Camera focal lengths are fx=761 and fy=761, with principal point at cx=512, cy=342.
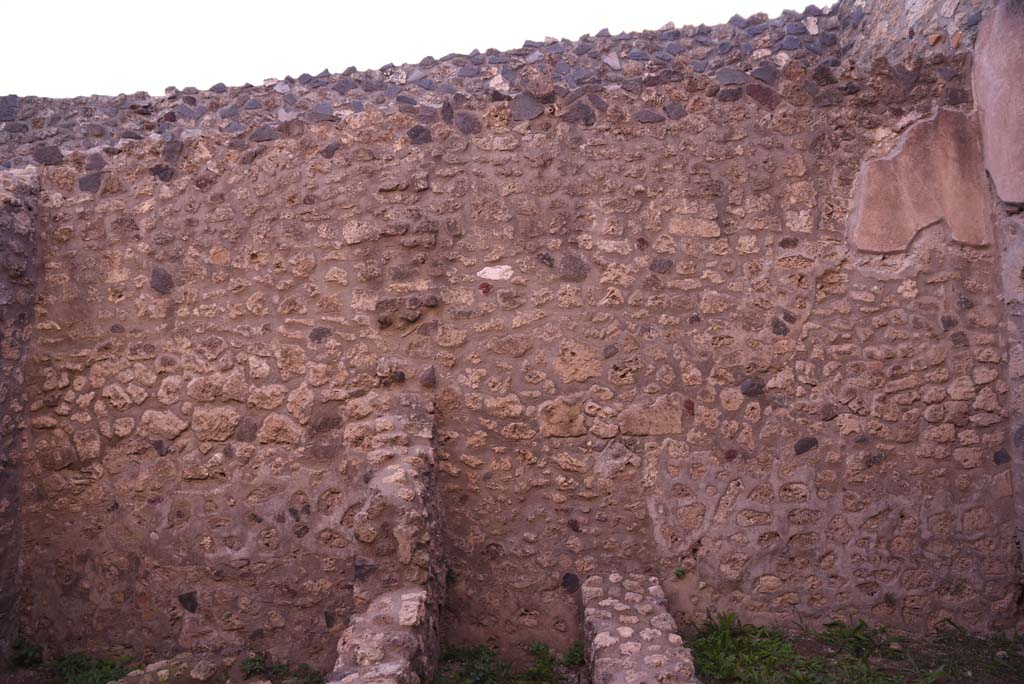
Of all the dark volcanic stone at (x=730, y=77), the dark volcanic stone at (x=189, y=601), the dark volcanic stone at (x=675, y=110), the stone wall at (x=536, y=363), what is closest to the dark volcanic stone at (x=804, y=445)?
the stone wall at (x=536, y=363)

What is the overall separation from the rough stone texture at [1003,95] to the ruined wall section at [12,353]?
5.24 metres

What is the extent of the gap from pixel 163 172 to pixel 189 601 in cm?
235

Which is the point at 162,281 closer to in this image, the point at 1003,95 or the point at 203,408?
the point at 203,408

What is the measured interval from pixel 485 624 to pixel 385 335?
5.27 ft

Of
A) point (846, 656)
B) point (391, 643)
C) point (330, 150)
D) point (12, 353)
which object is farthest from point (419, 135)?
point (846, 656)

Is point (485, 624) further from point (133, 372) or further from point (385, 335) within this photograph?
point (133, 372)

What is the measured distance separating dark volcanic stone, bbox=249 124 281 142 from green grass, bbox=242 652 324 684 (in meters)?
2.75

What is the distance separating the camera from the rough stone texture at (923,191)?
4.05 meters

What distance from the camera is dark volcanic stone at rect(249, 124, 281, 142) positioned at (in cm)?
425

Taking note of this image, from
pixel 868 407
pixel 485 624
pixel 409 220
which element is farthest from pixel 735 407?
pixel 409 220

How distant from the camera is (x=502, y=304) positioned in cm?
409

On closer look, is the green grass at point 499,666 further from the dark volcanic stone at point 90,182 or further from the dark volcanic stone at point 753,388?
the dark volcanic stone at point 90,182

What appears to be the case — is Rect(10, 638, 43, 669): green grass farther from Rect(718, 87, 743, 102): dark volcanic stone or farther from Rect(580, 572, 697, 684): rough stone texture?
Rect(718, 87, 743, 102): dark volcanic stone

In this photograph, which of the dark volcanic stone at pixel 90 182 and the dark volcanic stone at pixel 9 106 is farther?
the dark volcanic stone at pixel 9 106
